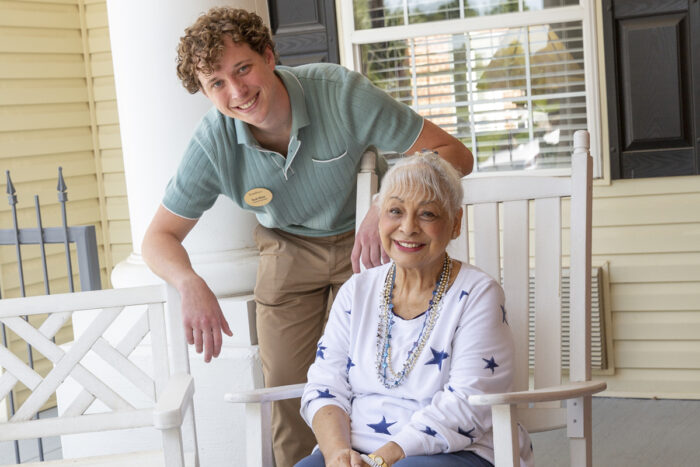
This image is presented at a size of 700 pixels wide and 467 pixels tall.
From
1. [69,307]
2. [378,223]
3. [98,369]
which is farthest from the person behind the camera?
[98,369]

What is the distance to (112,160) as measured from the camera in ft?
17.5

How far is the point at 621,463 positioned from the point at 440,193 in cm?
216

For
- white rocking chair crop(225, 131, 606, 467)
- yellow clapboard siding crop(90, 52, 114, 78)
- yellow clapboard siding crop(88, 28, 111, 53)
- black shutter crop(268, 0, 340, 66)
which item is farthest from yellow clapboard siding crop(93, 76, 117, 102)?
white rocking chair crop(225, 131, 606, 467)

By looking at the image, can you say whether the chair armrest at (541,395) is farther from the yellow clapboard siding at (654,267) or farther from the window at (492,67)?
the window at (492,67)

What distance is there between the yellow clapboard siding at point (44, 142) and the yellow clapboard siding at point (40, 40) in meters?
0.47

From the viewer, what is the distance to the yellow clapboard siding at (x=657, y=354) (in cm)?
427

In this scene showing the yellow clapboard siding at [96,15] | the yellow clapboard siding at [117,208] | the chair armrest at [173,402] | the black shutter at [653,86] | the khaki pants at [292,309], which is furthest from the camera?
the yellow clapboard siding at [117,208]

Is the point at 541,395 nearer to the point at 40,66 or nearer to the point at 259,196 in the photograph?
the point at 259,196

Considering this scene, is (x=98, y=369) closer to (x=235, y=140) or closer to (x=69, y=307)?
(x=69, y=307)

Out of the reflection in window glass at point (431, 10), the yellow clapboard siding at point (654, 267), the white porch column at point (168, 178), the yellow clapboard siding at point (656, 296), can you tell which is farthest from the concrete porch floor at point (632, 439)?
the reflection in window glass at point (431, 10)

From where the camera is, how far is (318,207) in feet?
7.46

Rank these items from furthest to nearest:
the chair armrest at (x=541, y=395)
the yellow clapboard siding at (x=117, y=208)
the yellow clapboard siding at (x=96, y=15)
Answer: the yellow clapboard siding at (x=117, y=208) < the yellow clapboard siding at (x=96, y=15) < the chair armrest at (x=541, y=395)

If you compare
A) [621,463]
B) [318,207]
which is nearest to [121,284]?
[318,207]

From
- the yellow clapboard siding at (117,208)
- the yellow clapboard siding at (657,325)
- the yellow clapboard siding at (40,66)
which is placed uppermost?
the yellow clapboard siding at (40,66)
